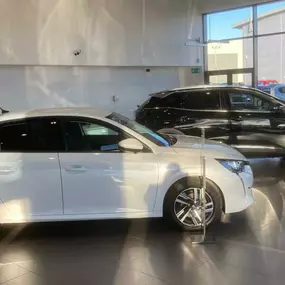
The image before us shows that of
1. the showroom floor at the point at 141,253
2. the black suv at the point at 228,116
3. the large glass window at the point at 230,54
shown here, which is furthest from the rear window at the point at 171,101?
the large glass window at the point at 230,54

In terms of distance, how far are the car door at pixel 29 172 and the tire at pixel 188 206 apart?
1.24 metres

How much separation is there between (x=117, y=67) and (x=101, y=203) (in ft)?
38.8

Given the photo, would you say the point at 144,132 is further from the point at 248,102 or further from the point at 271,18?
the point at 271,18

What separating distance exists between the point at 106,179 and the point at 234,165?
1530 millimetres

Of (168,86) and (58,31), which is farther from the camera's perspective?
(168,86)

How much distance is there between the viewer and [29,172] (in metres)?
4.61

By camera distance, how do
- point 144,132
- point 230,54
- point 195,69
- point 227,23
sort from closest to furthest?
point 144,132 → point 227,23 → point 230,54 → point 195,69

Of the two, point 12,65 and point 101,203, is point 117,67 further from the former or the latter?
point 101,203

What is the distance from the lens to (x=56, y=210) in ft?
15.5

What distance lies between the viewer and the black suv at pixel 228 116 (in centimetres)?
871

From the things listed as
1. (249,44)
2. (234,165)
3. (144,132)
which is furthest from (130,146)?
(249,44)

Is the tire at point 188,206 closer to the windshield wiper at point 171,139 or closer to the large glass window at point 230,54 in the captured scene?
the windshield wiper at point 171,139

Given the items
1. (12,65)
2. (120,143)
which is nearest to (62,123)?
(120,143)

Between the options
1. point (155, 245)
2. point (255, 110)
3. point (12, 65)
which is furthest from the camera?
point (12, 65)
